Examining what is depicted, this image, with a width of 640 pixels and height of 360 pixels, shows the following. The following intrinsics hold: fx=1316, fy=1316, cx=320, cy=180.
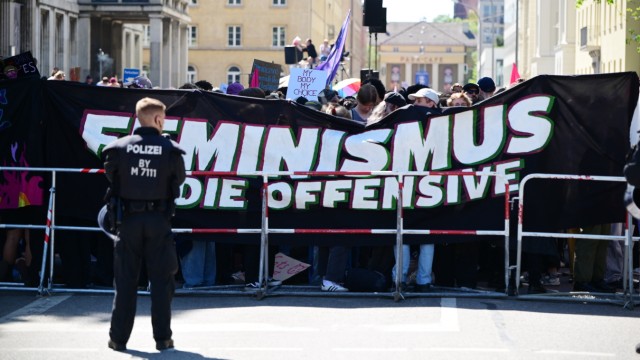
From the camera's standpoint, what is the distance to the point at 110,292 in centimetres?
1258

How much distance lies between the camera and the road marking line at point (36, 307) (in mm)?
11359

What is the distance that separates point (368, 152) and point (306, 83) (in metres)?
8.57

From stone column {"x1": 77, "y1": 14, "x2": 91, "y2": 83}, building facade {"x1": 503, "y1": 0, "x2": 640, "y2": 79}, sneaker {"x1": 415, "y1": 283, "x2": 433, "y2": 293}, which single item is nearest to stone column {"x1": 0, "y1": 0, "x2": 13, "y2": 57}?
building facade {"x1": 503, "y1": 0, "x2": 640, "y2": 79}

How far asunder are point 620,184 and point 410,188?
80.5 inches

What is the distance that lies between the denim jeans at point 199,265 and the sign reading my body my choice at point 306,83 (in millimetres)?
8250

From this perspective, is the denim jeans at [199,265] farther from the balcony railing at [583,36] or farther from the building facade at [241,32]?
the building facade at [241,32]

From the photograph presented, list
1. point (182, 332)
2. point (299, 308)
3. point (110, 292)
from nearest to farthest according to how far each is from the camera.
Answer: point (182, 332)
point (299, 308)
point (110, 292)

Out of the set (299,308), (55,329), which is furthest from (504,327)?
(55,329)

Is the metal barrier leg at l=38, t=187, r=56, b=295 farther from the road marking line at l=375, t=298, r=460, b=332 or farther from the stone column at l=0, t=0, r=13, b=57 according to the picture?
the stone column at l=0, t=0, r=13, b=57

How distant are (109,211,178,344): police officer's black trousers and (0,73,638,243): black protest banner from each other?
10.4ft

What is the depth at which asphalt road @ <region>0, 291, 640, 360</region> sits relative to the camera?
9656mm

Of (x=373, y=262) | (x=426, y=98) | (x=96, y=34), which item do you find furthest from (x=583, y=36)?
(x=373, y=262)

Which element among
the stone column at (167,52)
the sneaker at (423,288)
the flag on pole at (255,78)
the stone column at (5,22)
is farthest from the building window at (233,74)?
the sneaker at (423,288)

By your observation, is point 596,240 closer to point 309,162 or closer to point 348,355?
point 309,162
